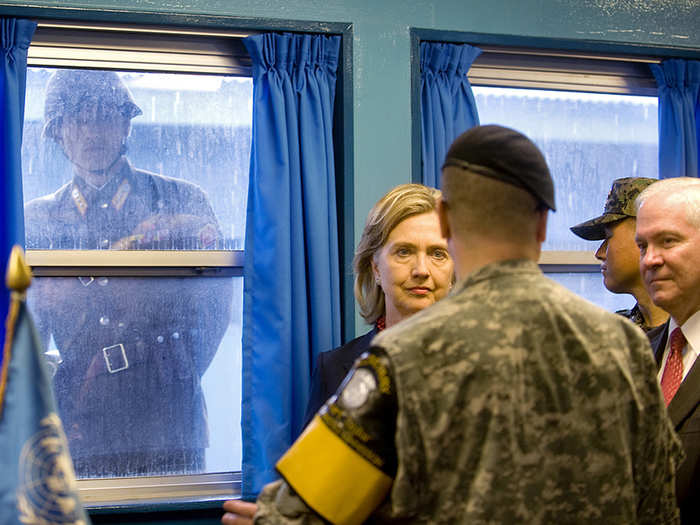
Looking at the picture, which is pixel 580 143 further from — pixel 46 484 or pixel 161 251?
pixel 46 484

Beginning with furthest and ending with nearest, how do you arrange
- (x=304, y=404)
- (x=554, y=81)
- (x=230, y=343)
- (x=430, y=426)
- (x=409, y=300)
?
(x=554, y=81) < (x=230, y=343) < (x=304, y=404) < (x=409, y=300) < (x=430, y=426)

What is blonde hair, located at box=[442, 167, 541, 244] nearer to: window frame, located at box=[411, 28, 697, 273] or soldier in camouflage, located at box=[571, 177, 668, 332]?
soldier in camouflage, located at box=[571, 177, 668, 332]

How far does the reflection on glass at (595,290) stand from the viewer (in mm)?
3266

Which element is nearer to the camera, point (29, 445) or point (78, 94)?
point (29, 445)

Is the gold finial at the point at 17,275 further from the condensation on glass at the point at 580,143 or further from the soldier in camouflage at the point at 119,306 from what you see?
the condensation on glass at the point at 580,143

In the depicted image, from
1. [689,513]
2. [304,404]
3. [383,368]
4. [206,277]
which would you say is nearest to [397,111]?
[206,277]

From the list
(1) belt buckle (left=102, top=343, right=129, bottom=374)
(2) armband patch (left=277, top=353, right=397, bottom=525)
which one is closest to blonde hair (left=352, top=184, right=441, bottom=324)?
(1) belt buckle (left=102, top=343, right=129, bottom=374)

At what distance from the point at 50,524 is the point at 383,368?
21.0 inches

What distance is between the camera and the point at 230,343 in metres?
2.93

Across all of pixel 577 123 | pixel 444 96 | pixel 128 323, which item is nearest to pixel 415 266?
pixel 444 96

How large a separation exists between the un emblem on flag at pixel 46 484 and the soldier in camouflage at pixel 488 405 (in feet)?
0.93

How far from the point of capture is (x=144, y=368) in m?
2.85

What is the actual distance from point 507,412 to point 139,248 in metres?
2.05

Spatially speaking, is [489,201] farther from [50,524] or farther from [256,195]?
[256,195]
